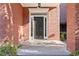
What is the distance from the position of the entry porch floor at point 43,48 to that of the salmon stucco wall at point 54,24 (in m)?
0.08

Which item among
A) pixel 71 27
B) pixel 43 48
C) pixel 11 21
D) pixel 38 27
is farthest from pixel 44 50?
pixel 11 21

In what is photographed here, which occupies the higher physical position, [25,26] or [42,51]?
[25,26]

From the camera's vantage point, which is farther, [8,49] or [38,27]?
[38,27]

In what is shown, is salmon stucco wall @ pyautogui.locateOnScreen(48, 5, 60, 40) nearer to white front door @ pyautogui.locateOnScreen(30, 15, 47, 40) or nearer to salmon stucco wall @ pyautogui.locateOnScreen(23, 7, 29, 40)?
white front door @ pyautogui.locateOnScreen(30, 15, 47, 40)

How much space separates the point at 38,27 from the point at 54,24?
229 millimetres

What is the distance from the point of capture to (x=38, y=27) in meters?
6.44

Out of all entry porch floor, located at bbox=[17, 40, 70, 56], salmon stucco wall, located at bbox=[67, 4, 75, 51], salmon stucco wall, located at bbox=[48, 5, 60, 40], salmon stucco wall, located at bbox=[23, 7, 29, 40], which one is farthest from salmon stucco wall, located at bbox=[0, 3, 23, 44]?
salmon stucco wall, located at bbox=[67, 4, 75, 51]

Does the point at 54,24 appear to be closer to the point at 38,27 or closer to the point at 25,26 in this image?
the point at 38,27

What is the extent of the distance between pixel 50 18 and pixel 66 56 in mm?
573

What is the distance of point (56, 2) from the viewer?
629 cm

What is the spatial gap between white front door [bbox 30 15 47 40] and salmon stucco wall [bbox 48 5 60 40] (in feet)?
0.23

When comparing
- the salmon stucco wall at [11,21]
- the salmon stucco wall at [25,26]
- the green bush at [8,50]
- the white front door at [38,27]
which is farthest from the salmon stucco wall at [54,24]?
the green bush at [8,50]

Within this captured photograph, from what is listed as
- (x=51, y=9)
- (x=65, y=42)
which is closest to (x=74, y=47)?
(x=65, y=42)

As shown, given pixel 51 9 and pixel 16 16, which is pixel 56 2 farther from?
pixel 16 16
